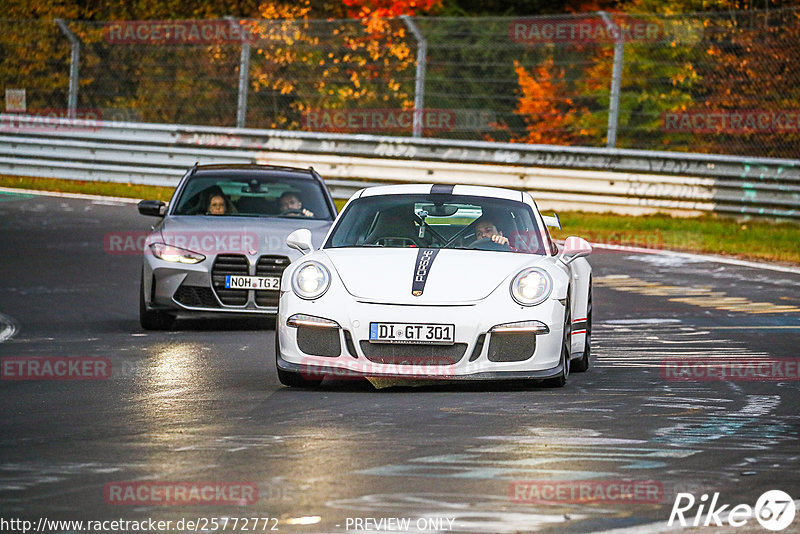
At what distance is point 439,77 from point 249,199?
10.4m

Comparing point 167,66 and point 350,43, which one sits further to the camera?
point 167,66

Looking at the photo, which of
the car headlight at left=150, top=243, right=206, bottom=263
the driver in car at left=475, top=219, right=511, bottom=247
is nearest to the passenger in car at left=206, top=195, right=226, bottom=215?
the car headlight at left=150, top=243, right=206, bottom=263

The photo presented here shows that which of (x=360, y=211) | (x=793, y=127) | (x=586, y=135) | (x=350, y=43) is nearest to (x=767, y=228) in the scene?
(x=793, y=127)

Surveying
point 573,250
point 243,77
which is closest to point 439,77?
point 243,77

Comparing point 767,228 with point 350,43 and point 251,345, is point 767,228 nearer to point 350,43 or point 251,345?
point 350,43

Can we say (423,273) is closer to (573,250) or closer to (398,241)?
(398,241)

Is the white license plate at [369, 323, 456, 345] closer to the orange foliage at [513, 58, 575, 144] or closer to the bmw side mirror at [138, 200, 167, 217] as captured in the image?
the bmw side mirror at [138, 200, 167, 217]

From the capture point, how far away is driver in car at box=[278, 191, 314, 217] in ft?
46.2

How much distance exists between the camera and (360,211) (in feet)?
33.7

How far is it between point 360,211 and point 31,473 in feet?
13.6

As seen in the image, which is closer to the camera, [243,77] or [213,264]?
[213,264]

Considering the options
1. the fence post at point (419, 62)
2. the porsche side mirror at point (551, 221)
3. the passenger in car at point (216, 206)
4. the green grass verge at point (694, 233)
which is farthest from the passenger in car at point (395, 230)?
the fence post at point (419, 62)

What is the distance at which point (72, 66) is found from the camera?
2809 centimetres

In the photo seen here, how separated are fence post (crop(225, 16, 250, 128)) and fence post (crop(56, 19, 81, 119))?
3279 millimetres
